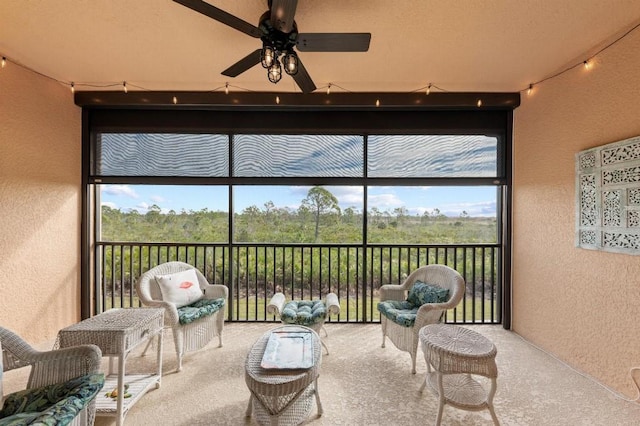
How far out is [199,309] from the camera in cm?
246

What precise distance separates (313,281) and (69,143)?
10.8 feet

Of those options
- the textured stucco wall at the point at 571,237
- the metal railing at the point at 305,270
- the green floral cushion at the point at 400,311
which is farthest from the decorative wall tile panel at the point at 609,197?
the green floral cushion at the point at 400,311

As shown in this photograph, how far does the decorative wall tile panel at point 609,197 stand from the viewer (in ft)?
6.44

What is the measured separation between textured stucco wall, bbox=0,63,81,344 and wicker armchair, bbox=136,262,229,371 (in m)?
1.23

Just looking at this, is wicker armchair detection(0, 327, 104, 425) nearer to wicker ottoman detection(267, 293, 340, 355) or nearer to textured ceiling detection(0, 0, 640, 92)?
wicker ottoman detection(267, 293, 340, 355)

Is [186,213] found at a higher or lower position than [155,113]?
lower

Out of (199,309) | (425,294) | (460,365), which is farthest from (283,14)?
(425,294)

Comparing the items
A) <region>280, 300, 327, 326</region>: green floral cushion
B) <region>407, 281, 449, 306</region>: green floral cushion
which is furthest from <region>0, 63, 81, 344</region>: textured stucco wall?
<region>407, 281, 449, 306</region>: green floral cushion

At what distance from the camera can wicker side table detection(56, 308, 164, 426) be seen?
1.66 m

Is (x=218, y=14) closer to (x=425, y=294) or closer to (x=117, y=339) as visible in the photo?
(x=117, y=339)

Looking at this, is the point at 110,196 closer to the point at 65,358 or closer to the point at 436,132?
the point at 65,358

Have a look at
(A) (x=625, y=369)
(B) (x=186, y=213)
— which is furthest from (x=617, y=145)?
(B) (x=186, y=213)

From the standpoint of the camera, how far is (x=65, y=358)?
146 cm

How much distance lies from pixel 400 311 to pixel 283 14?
2552 millimetres
